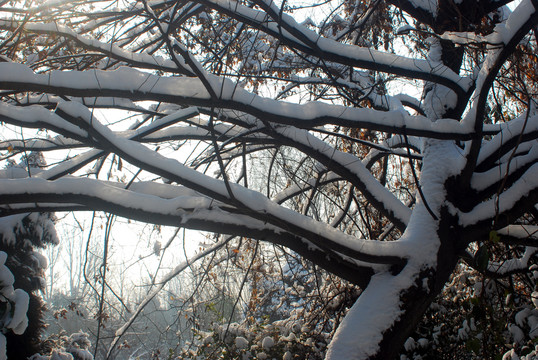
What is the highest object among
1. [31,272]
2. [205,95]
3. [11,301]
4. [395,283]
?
[31,272]

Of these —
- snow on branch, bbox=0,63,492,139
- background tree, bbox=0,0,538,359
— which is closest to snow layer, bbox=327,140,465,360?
background tree, bbox=0,0,538,359

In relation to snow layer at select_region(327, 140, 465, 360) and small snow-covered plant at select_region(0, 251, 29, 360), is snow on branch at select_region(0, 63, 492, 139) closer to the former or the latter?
snow layer at select_region(327, 140, 465, 360)

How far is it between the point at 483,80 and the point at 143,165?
2043 millimetres

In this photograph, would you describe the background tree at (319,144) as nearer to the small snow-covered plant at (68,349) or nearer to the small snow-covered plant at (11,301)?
the small snow-covered plant at (11,301)

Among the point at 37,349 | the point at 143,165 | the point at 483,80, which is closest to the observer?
the point at 143,165

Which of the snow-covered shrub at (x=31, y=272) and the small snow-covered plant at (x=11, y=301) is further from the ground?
the snow-covered shrub at (x=31, y=272)

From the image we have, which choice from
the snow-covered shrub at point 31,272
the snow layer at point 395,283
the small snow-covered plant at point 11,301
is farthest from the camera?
the snow-covered shrub at point 31,272

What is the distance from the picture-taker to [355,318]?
2.29 m

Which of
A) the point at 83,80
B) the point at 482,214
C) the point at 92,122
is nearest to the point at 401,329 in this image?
the point at 482,214

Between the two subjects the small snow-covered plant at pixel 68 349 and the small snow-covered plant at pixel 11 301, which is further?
the small snow-covered plant at pixel 68 349

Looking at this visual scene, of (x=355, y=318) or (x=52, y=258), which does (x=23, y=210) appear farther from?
(x=52, y=258)

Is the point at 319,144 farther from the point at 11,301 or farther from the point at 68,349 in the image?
the point at 68,349

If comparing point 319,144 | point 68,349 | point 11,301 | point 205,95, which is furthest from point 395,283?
point 68,349

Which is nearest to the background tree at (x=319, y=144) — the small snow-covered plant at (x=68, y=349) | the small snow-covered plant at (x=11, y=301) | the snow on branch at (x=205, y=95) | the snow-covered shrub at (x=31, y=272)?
the snow on branch at (x=205, y=95)
